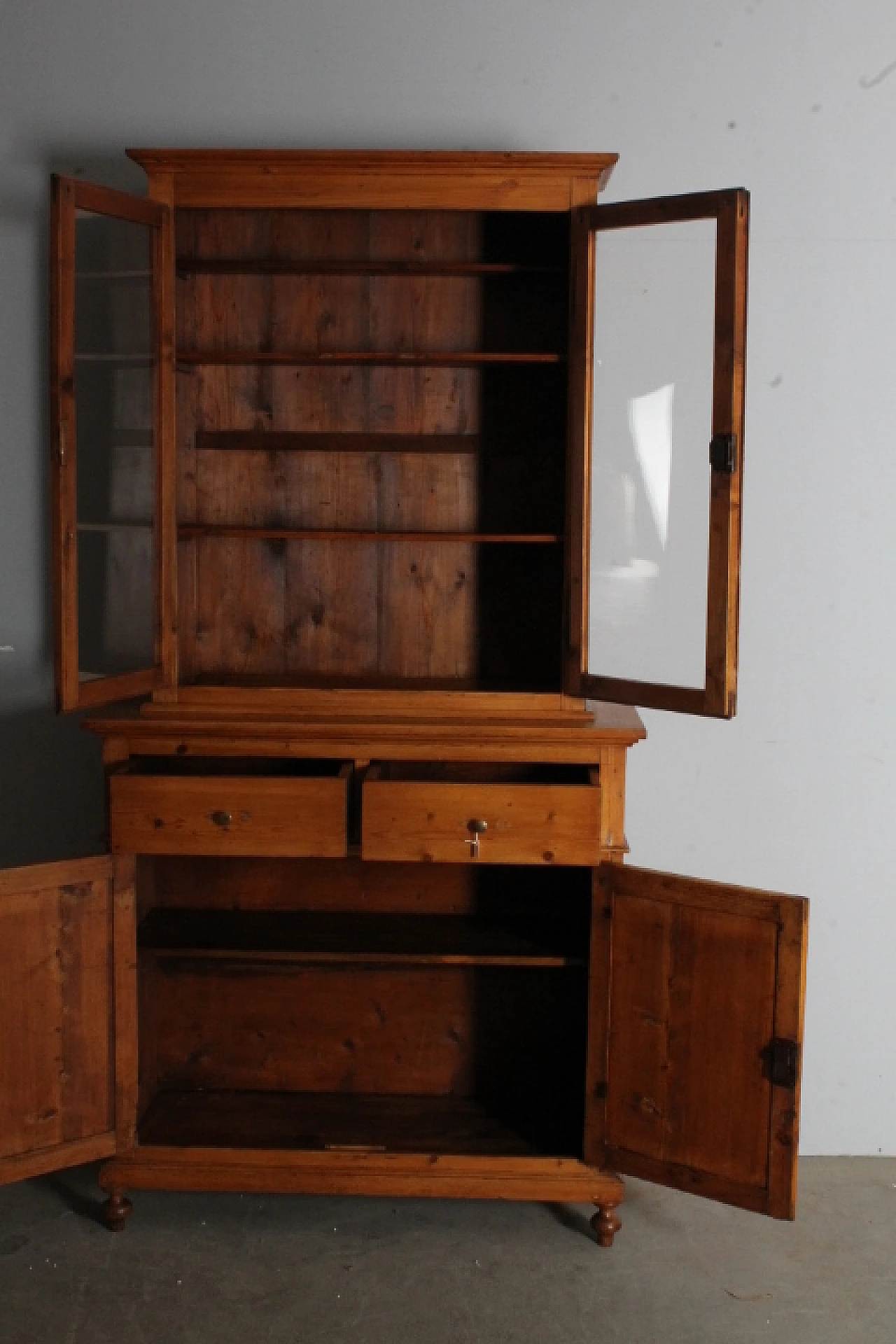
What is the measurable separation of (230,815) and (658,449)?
42.4 inches

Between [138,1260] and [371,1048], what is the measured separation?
0.67m

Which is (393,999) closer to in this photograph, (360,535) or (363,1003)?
(363,1003)

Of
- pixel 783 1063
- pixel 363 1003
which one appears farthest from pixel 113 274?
pixel 783 1063

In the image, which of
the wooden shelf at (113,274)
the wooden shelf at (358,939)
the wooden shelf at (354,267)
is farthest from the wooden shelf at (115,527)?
the wooden shelf at (358,939)

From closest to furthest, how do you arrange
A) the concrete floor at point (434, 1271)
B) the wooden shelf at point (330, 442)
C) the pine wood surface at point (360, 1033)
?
the concrete floor at point (434, 1271) → the wooden shelf at point (330, 442) → the pine wood surface at point (360, 1033)

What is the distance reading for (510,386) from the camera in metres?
3.00

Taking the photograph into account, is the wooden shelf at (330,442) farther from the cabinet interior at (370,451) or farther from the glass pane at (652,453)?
the glass pane at (652,453)

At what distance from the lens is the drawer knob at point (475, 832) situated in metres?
2.62

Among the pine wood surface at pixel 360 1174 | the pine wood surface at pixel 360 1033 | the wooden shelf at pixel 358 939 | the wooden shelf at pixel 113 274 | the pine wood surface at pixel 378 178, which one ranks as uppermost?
the pine wood surface at pixel 378 178

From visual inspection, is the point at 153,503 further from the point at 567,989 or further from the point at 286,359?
the point at 567,989

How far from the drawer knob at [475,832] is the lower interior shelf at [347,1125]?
629 mm

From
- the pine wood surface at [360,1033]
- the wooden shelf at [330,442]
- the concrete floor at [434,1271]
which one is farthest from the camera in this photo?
the pine wood surface at [360,1033]

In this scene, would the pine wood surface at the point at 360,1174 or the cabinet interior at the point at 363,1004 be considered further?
the cabinet interior at the point at 363,1004

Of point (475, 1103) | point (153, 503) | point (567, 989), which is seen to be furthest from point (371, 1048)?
point (153, 503)
